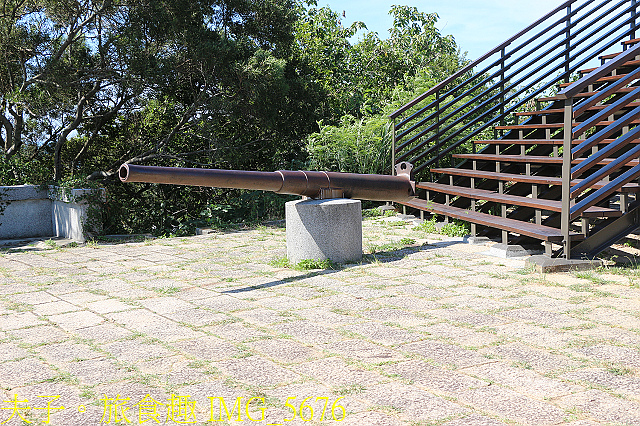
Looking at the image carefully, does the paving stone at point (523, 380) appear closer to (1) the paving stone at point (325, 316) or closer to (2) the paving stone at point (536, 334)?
(2) the paving stone at point (536, 334)

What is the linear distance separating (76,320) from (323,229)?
272cm

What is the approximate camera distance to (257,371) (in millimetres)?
3541

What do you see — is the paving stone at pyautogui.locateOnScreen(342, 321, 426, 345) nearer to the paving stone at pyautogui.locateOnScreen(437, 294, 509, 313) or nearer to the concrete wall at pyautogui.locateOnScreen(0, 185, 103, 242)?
the paving stone at pyautogui.locateOnScreen(437, 294, 509, 313)

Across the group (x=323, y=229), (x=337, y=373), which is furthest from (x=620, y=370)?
(x=323, y=229)

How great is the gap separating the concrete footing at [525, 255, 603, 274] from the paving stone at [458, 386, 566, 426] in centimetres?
294

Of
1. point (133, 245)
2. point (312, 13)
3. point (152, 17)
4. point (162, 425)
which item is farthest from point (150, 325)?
point (312, 13)

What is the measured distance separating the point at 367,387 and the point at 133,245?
645cm

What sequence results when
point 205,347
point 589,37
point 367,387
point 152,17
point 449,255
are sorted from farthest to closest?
point 152,17, point 589,37, point 449,255, point 205,347, point 367,387

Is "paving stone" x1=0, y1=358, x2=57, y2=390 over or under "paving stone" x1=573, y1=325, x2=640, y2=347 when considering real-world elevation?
over

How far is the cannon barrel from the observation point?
17.8 feet

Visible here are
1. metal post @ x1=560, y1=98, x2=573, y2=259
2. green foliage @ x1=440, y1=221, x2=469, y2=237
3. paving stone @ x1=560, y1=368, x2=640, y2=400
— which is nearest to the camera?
paving stone @ x1=560, y1=368, x2=640, y2=400

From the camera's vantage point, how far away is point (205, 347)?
4000 mm

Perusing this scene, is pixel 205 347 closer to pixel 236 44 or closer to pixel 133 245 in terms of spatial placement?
pixel 133 245

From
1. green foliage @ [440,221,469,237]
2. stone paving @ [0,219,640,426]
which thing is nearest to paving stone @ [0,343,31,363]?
stone paving @ [0,219,640,426]
